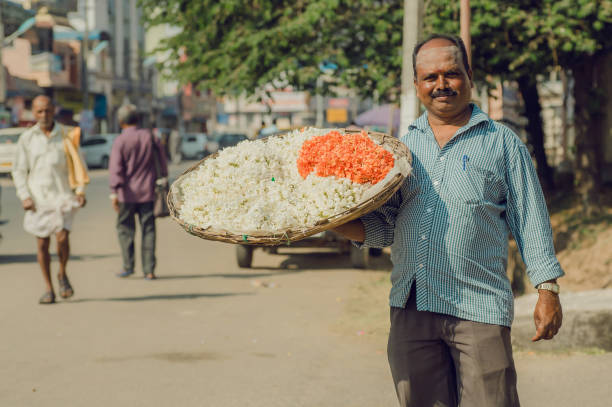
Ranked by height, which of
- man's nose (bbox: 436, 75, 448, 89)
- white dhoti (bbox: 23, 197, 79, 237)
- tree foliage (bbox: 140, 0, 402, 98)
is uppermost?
tree foliage (bbox: 140, 0, 402, 98)

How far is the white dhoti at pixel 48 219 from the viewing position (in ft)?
26.7

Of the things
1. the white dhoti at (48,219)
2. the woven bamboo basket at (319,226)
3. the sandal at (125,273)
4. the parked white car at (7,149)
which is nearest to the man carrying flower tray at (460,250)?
the woven bamboo basket at (319,226)

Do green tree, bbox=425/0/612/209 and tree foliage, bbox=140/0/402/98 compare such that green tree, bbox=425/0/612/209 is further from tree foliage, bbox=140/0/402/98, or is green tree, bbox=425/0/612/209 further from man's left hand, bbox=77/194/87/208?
man's left hand, bbox=77/194/87/208

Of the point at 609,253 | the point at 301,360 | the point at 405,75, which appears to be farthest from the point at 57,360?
the point at 609,253

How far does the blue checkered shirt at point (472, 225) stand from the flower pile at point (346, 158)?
0.13 m

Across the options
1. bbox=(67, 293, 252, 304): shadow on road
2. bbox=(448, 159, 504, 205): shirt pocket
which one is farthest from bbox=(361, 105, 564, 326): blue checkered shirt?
bbox=(67, 293, 252, 304): shadow on road

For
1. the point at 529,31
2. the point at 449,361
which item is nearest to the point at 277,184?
the point at 449,361

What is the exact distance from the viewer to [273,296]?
896cm

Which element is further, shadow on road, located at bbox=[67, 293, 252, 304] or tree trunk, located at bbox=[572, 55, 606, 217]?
tree trunk, located at bbox=[572, 55, 606, 217]

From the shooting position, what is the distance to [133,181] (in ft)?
32.2

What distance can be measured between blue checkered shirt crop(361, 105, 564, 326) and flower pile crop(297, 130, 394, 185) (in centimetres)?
13

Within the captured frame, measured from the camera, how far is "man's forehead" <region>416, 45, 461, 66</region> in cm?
316

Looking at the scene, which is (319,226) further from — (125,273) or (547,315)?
(125,273)

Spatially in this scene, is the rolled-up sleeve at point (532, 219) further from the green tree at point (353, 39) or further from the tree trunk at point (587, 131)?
the tree trunk at point (587, 131)
